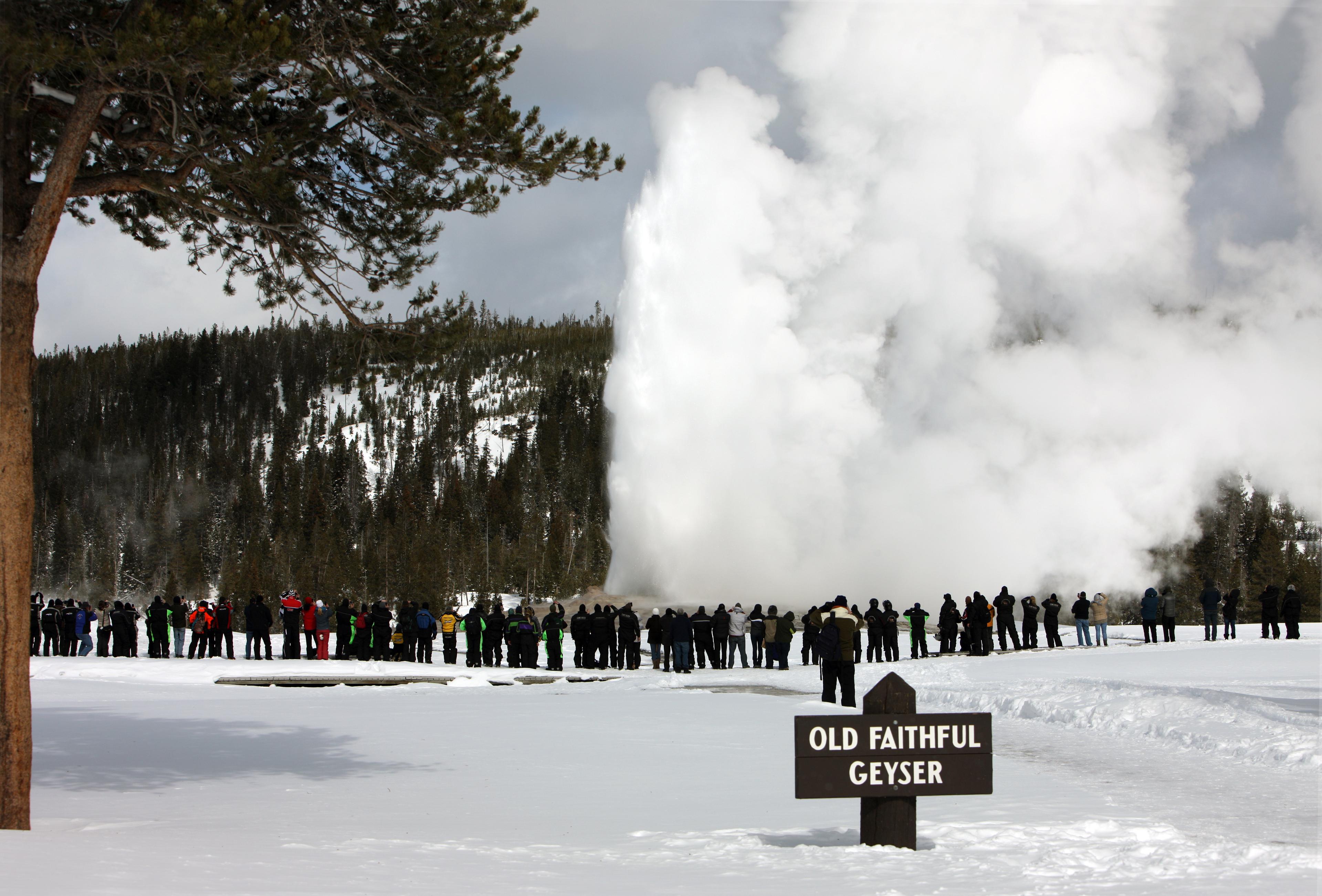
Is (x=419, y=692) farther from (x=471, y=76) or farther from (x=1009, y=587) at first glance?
(x=1009, y=587)

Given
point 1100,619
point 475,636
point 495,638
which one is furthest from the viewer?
point 1100,619

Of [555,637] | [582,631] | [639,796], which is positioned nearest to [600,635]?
[582,631]

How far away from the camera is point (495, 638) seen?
76.8ft

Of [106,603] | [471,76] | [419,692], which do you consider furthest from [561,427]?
[471,76]

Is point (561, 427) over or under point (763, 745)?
A: over

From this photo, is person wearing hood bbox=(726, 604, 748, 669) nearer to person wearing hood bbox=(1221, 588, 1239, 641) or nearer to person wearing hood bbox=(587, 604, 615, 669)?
person wearing hood bbox=(587, 604, 615, 669)

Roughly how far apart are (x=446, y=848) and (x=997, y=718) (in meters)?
9.30

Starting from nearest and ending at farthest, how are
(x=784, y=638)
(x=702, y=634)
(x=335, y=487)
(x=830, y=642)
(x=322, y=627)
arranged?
1. (x=830, y=642)
2. (x=784, y=638)
3. (x=702, y=634)
4. (x=322, y=627)
5. (x=335, y=487)

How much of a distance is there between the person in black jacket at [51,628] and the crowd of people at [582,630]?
0.04 meters

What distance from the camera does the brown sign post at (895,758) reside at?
632 centimetres

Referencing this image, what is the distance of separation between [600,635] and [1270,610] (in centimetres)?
1473

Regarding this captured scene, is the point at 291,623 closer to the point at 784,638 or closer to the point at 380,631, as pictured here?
the point at 380,631

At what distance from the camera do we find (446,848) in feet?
21.6

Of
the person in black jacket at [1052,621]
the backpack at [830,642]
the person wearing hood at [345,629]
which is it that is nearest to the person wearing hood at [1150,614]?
the person in black jacket at [1052,621]
